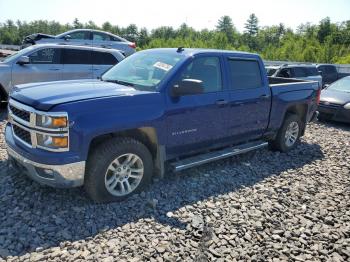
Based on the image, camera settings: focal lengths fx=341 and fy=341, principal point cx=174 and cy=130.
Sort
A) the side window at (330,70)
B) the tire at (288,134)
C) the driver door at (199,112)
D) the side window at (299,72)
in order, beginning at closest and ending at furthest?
1. the driver door at (199,112)
2. the tire at (288,134)
3. the side window at (299,72)
4. the side window at (330,70)

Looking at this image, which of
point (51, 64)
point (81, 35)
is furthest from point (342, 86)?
point (81, 35)

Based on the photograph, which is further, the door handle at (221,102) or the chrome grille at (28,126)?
the door handle at (221,102)

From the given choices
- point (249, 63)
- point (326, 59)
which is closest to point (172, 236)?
point (249, 63)

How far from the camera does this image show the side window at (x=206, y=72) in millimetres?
4537

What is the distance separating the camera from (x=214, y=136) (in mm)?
4879

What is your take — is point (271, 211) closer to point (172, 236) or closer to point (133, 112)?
point (172, 236)

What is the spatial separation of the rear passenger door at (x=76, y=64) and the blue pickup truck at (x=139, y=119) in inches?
A: 177

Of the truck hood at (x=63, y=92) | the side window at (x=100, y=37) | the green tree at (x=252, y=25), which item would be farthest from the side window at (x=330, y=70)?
the green tree at (x=252, y=25)

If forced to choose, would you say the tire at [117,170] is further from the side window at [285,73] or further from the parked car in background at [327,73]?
the parked car in background at [327,73]

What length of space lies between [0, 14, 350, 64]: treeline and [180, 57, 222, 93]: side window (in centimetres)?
3254

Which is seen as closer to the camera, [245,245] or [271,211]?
[245,245]

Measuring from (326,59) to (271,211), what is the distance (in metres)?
36.5

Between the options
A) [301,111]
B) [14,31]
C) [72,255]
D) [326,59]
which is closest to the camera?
[72,255]

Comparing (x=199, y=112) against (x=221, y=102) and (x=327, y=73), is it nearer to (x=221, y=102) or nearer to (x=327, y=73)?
(x=221, y=102)
